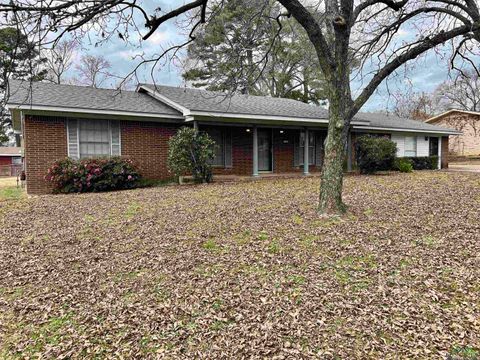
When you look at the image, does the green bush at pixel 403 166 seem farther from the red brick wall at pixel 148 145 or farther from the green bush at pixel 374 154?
the red brick wall at pixel 148 145

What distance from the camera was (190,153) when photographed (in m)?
11.7

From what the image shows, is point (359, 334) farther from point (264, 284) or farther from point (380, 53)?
point (380, 53)

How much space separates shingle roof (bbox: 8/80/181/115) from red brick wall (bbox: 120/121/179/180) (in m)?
0.66

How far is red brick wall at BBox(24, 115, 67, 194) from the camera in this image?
36.0 feet

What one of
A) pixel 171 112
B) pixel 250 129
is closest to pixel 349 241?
pixel 171 112

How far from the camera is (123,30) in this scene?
531 cm

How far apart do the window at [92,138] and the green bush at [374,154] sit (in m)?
10.3

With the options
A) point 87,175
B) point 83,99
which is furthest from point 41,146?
point 83,99

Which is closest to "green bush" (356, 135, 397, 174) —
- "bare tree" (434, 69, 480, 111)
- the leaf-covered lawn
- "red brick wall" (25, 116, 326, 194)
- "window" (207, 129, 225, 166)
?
"red brick wall" (25, 116, 326, 194)

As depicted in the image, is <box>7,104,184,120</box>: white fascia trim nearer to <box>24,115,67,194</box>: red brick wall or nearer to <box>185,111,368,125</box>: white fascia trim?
<box>24,115,67,194</box>: red brick wall

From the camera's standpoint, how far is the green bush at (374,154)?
49.3 ft

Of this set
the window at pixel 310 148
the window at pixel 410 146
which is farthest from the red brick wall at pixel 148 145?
the window at pixel 410 146

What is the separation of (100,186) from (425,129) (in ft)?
59.6

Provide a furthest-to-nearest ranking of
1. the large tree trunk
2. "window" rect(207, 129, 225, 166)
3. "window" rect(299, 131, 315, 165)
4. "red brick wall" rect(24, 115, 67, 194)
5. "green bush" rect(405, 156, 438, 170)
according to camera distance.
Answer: "green bush" rect(405, 156, 438, 170)
"window" rect(299, 131, 315, 165)
"window" rect(207, 129, 225, 166)
"red brick wall" rect(24, 115, 67, 194)
the large tree trunk
